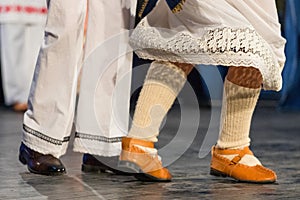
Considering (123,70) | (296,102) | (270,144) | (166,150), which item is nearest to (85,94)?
(123,70)

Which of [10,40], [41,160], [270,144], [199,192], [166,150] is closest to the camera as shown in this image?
[199,192]

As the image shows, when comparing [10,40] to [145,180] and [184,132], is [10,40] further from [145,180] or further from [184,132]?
[145,180]

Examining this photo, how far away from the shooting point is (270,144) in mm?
3902

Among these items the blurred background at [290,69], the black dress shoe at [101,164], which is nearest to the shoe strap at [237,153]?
the black dress shoe at [101,164]

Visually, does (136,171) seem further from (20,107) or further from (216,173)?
(20,107)

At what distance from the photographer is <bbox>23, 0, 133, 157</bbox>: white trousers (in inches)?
105

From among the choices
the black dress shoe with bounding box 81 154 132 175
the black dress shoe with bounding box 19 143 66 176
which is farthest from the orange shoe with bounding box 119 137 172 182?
the black dress shoe with bounding box 19 143 66 176

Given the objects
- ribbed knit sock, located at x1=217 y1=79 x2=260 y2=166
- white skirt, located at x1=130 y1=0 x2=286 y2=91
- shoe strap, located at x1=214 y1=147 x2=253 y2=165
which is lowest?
shoe strap, located at x1=214 y1=147 x2=253 y2=165

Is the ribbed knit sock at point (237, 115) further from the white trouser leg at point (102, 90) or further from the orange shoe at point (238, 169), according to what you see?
the white trouser leg at point (102, 90)

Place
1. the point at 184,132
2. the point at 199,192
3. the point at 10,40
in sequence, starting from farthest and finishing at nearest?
1. the point at 10,40
2. the point at 184,132
3. the point at 199,192

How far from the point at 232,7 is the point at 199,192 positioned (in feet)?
1.78

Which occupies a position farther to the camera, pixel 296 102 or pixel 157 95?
pixel 296 102

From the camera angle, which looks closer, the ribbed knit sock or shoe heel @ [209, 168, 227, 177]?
the ribbed knit sock

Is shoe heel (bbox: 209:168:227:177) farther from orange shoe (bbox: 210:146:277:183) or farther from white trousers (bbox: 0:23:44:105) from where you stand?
white trousers (bbox: 0:23:44:105)
